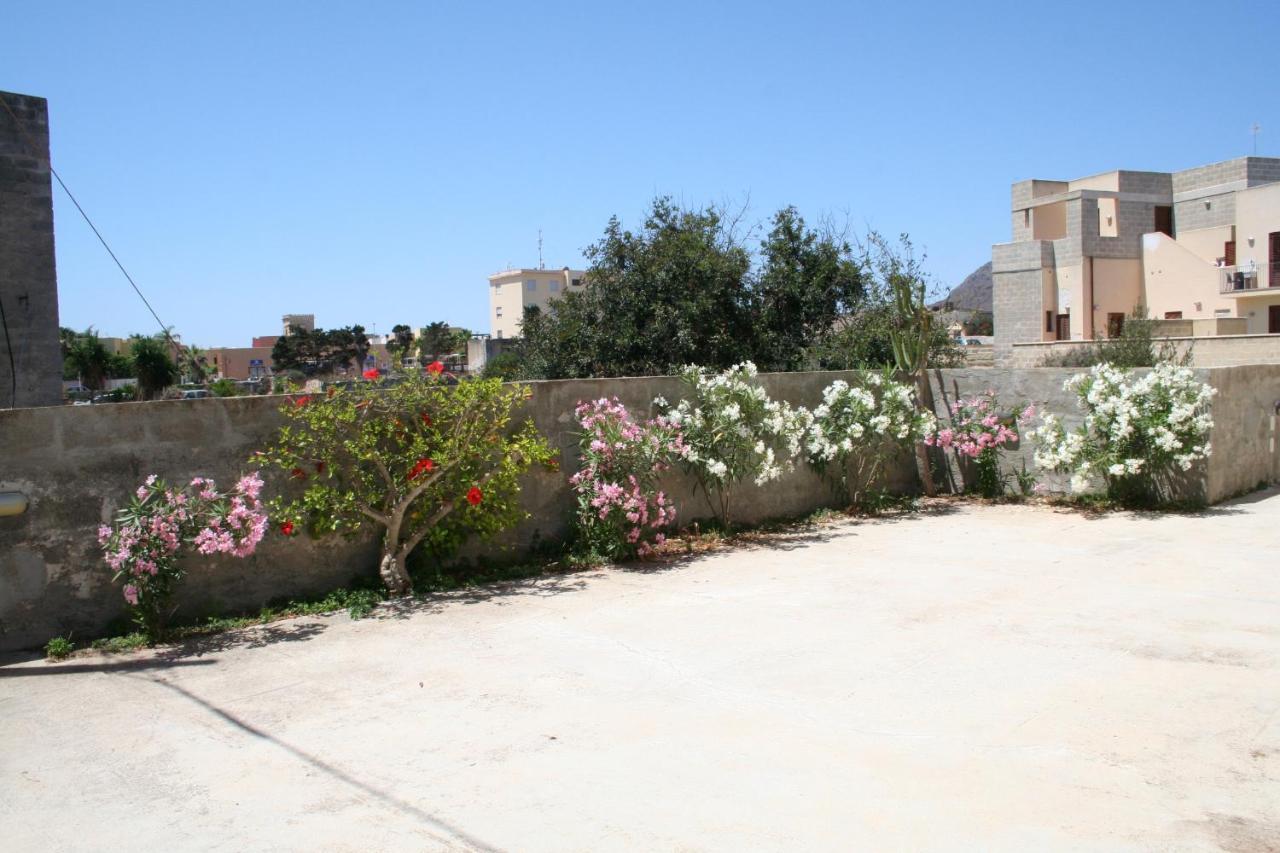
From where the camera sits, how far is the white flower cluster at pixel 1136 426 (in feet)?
37.9

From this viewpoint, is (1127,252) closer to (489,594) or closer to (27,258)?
(489,594)

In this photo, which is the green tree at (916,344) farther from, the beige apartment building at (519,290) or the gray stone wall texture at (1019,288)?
the beige apartment building at (519,290)

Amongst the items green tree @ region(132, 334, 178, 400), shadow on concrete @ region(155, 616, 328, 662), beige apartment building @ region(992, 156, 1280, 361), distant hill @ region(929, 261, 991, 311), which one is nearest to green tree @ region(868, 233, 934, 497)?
shadow on concrete @ region(155, 616, 328, 662)

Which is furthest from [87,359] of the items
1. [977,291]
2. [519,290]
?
[977,291]

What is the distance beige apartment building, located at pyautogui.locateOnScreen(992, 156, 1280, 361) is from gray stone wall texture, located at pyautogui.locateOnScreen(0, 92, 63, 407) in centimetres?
3839

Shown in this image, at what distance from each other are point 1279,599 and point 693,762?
5551 mm

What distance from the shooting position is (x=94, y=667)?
6.55m

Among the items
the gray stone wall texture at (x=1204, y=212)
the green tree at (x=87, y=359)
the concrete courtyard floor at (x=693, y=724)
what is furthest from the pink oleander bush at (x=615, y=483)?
the green tree at (x=87, y=359)

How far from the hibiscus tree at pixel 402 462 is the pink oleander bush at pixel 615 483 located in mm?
700

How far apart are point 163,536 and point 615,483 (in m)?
4.03

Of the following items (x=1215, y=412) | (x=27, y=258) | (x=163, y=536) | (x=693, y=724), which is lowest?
(x=693, y=724)

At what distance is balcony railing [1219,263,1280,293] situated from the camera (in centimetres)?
4047

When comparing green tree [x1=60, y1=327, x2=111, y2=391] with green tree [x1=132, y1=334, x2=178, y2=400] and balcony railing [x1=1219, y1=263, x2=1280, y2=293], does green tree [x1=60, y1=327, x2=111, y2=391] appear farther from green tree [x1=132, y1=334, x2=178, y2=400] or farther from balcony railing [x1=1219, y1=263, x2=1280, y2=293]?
balcony railing [x1=1219, y1=263, x2=1280, y2=293]

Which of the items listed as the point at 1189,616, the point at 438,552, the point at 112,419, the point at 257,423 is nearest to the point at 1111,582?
the point at 1189,616
